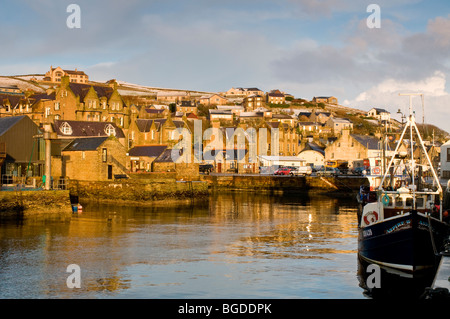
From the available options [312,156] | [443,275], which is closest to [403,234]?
[443,275]

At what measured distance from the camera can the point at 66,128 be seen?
2899 inches

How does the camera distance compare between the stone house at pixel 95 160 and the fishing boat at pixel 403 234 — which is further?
the stone house at pixel 95 160

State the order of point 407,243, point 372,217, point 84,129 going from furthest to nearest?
point 84,129, point 372,217, point 407,243

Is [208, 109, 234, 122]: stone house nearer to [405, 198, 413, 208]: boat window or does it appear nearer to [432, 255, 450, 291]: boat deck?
[405, 198, 413, 208]: boat window

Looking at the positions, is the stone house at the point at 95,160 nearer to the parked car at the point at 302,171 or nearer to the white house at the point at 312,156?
Result: the parked car at the point at 302,171

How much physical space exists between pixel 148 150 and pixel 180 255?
46845mm

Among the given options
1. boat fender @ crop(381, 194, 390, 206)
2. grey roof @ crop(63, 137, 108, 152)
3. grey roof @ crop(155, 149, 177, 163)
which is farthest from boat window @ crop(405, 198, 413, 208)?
grey roof @ crop(155, 149, 177, 163)

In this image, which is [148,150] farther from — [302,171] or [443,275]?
[443,275]

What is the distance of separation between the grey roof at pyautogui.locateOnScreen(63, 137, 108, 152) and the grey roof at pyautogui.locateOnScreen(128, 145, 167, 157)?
13.7 meters

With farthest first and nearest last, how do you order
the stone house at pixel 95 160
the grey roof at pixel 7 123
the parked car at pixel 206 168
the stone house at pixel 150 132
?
the parked car at pixel 206 168
the stone house at pixel 150 132
the stone house at pixel 95 160
the grey roof at pixel 7 123

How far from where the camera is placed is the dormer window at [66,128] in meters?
73.1

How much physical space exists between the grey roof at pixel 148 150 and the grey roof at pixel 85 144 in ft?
45.0

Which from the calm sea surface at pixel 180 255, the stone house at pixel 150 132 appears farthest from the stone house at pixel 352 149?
the calm sea surface at pixel 180 255

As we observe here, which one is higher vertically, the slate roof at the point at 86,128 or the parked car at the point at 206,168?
the slate roof at the point at 86,128
